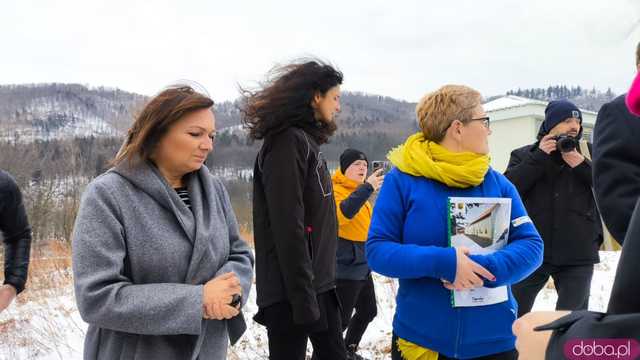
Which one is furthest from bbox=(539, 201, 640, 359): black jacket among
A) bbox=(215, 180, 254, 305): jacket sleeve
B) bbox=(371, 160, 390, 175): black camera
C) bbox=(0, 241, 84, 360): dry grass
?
bbox=(0, 241, 84, 360): dry grass

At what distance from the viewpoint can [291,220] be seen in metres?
2.28

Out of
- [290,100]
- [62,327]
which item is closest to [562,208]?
[290,100]

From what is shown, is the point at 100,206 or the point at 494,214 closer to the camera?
the point at 100,206

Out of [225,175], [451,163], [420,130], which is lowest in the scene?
[225,175]

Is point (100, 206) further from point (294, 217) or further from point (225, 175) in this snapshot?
point (225, 175)

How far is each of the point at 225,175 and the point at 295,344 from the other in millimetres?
45230

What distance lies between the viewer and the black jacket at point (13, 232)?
2494 mm

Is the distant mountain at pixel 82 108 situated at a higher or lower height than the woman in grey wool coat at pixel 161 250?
higher

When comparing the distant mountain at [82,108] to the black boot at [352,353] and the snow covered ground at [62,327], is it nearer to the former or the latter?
the snow covered ground at [62,327]

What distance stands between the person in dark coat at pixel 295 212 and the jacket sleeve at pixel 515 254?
0.80 m

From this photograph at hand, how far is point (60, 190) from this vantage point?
41.4 ft

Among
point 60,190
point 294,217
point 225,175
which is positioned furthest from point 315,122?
point 225,175

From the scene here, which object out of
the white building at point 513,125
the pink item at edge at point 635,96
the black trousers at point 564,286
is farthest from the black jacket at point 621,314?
the white building at point 513,125

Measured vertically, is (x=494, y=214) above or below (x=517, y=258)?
above
